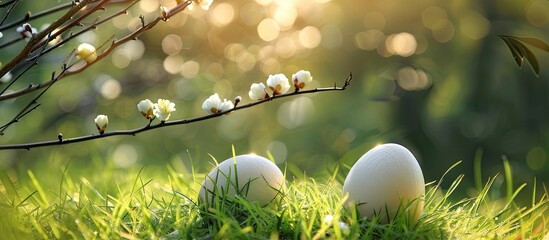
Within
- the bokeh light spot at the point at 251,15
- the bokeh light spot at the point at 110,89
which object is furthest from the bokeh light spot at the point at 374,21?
the bokeh light spot at the point at 110,89

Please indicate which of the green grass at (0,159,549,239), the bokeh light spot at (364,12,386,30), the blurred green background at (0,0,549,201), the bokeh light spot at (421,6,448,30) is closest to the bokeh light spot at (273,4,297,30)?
the blurred green background at (0,0,549,201)

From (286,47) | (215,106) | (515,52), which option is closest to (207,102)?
(215,106)

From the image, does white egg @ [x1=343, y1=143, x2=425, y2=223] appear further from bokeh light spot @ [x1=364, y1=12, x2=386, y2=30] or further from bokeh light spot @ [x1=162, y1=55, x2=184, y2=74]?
bokeh light spot @ [x1=162, y1=55, x2=184, y2=74]

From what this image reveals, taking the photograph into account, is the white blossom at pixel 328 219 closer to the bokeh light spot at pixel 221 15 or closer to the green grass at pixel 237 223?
the green grass at pixel 237 223

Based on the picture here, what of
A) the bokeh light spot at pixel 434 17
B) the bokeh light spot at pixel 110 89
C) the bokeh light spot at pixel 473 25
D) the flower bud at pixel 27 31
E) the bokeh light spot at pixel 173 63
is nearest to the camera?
the flower bud at pixel 27 31

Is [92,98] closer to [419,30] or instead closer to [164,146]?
[164,146]

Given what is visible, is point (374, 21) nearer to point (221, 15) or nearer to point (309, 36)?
point (309, 36)
